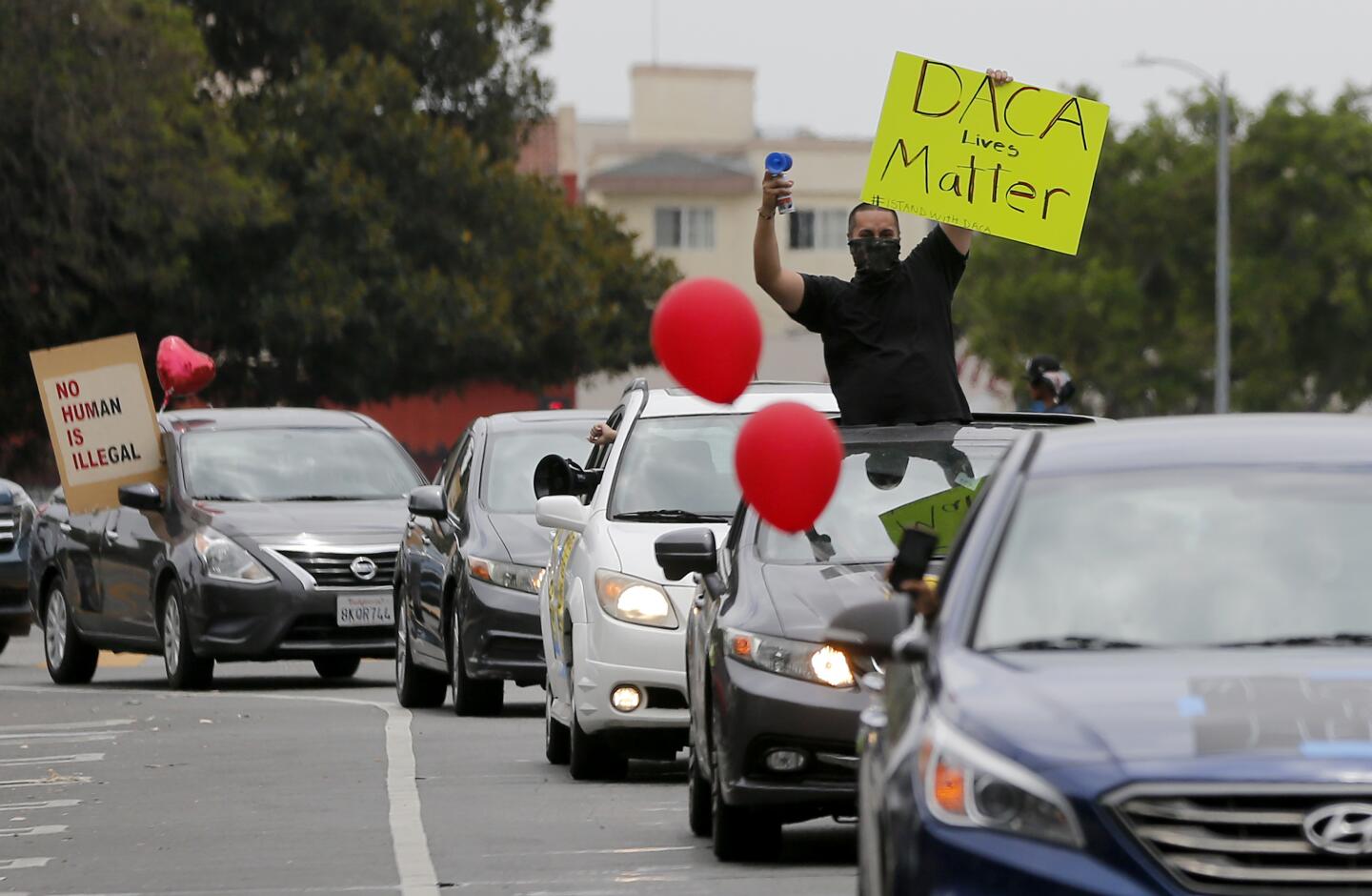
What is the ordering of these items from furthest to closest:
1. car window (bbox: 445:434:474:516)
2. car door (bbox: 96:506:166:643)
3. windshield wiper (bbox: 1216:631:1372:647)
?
1. car door (bbox: 96:506:166:643)
2. car window (bbox: 445:434:474:516)
3. windshield wiper (bbox: 1216:631:1372:647)

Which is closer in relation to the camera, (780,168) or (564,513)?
(780,168)

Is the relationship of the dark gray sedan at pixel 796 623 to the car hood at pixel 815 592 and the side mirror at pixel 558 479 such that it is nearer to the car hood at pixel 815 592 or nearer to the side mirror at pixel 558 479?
the car hood at pixel 815 592

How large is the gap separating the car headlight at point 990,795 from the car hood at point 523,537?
983 centimetres

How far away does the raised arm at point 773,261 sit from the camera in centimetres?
1062

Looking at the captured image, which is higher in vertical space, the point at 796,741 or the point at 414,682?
the point at 796,741

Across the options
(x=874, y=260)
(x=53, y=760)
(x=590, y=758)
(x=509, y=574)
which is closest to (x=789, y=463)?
(x=874, y=260)

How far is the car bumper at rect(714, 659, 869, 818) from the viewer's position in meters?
9.23

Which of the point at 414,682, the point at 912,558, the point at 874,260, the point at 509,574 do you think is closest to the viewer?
the point at 912,558

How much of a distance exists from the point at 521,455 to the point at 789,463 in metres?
7.77

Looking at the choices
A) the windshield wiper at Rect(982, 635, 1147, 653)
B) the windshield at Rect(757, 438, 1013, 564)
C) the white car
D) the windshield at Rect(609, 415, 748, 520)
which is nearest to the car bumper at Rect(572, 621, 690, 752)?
the white car

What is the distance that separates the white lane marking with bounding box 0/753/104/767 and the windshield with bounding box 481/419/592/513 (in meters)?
2.83

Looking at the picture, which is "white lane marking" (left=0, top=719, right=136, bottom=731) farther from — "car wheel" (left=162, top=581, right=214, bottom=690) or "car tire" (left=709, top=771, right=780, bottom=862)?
"car tire" (left=709, top=771, right=780, bottom=862)

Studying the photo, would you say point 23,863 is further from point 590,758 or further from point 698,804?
point 590,758

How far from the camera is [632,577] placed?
12.2 metres
